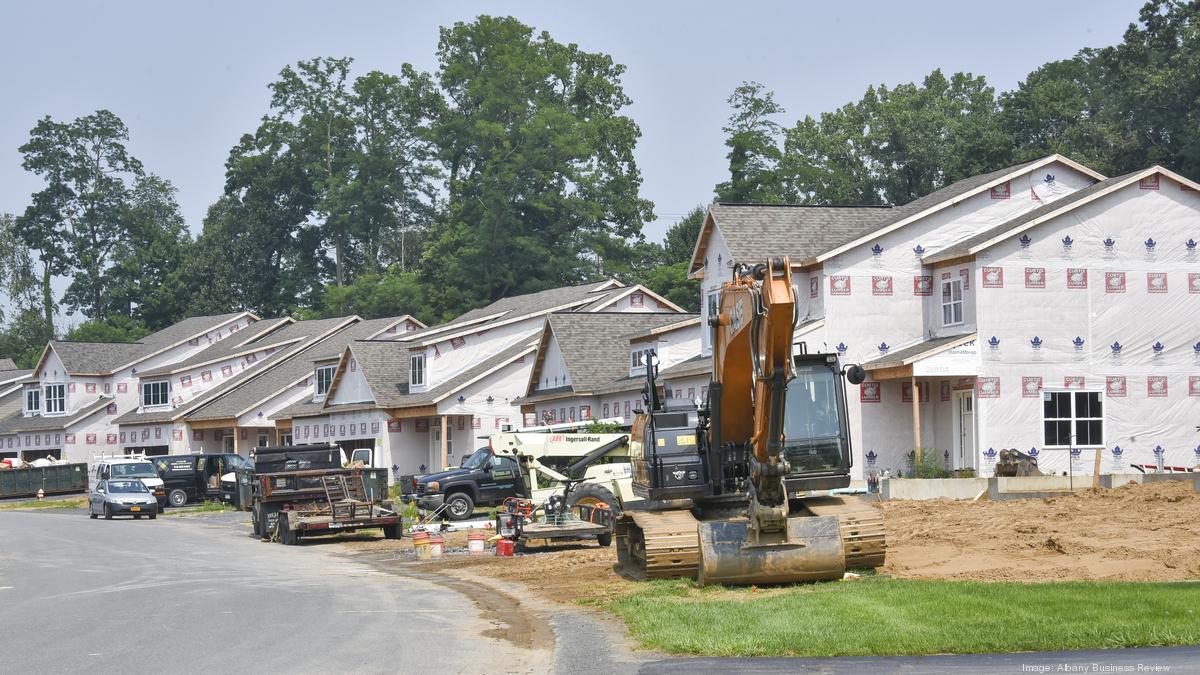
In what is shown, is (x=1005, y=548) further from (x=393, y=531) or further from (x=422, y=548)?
(x=393, y=531)

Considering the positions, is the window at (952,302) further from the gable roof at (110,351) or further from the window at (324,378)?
the gable roof at (110,351)

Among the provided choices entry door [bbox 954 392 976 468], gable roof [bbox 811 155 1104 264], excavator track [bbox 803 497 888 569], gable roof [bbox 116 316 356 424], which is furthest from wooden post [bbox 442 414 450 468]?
excavator track [bbox 803 497 888 569]

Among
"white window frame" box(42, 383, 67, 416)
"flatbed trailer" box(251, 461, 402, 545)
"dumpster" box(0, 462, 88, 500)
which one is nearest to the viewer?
"flatbed trailer" box(251, 461, 402, 545)

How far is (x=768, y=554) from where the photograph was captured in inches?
734

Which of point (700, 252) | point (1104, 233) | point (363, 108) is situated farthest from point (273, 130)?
point (1104, 233)

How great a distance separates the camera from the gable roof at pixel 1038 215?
129 feet

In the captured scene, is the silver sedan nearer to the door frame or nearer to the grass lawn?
the door frame

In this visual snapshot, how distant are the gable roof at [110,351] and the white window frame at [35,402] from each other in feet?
5.60

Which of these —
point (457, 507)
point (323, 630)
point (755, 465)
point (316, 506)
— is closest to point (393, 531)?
point (316, 506)

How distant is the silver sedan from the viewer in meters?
51.7

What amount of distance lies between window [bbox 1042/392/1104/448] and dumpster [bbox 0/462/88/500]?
5001 cm

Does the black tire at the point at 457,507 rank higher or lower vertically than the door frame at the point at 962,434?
lower

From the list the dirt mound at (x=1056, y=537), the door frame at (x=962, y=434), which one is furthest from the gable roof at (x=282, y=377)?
the dirt mound at (x=1056, y=537)

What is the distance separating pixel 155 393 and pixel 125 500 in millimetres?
33127
